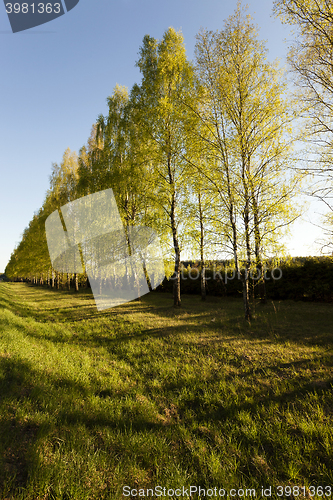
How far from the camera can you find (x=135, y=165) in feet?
41.2

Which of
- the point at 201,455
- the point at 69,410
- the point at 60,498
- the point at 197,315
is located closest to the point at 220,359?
the point at 201,455

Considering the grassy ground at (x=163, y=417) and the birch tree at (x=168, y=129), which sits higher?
the birch tree at (x=168, y=129)

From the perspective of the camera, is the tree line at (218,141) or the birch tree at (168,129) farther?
the birch tree at (168,129)

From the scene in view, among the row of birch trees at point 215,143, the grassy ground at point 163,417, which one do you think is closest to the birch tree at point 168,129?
the row of birch trees at point 215,143

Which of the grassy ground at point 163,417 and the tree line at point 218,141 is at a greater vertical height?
the tree line at point 218,141

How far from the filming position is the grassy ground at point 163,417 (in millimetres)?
2090

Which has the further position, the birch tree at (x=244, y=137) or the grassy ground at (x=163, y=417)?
the birch tree at (x=244, y=137)

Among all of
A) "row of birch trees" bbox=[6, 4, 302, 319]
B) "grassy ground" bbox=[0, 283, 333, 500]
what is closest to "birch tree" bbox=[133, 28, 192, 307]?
"row of birch trees" bbox=[6, 4, 302, 319]

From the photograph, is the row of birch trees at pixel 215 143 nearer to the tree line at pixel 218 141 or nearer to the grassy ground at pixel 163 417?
the tree line at pixel 218 141

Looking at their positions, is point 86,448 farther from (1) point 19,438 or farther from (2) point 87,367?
(2) point 87,367

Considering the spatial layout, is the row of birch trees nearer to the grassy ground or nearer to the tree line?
the tree line

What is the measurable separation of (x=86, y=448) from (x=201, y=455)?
1.25 meters

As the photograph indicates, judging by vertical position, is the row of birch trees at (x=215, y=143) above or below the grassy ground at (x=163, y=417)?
above

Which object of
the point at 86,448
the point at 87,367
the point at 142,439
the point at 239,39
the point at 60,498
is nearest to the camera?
the point at 60,498
